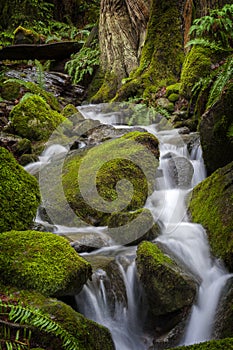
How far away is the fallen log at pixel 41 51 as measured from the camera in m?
13.7

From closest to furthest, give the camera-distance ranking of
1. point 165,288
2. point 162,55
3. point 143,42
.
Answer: point 165,288, point 162,55, point 143,42

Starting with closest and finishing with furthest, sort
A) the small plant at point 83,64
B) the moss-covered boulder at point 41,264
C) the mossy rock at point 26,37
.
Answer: the moss-covered boulder at point 41,264, the small plant at point 83,64, the mossy rock at point 26,37

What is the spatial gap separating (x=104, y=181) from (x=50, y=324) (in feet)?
12.7

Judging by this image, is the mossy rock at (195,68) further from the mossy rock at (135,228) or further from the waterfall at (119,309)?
the waterfall at (119,309)

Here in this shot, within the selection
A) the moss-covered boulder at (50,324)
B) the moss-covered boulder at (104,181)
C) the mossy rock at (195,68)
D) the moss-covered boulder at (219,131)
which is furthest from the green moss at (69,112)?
the moss-covered boulder at (50,324)

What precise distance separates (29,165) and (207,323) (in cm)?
463

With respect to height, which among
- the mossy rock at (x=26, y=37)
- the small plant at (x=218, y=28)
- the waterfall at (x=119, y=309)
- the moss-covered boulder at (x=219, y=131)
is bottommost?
the waterfall at (x=119, y=309)

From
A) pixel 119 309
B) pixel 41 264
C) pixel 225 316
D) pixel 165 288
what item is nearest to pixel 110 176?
pixel 119 309

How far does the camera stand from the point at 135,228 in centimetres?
438

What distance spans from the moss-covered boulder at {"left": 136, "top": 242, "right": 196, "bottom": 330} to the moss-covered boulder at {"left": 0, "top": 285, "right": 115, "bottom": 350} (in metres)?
0.66

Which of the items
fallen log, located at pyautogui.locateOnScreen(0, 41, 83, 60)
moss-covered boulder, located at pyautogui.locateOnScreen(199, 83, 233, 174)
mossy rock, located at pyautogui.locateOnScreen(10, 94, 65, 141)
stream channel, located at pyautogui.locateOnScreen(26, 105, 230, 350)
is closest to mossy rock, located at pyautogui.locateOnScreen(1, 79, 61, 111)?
mossy rock, located at pyautogui.locateOnScreen(10, 94, 65, 141)

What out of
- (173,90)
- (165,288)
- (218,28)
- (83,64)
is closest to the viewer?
(165,288)

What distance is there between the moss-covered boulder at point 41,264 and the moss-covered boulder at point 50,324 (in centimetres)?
11

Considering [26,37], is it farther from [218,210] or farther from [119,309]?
[119,309]
